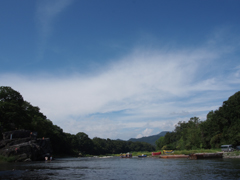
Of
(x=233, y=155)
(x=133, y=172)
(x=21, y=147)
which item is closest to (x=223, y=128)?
(x=233, y=155)

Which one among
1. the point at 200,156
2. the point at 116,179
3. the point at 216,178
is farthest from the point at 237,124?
the point at 116,179

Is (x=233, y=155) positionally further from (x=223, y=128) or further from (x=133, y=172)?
(x=133, y=172)

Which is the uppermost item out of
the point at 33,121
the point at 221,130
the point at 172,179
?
the point at 33,121

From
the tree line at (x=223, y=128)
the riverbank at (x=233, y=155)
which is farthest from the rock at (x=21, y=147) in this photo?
the tree line at (x=223, y=128)

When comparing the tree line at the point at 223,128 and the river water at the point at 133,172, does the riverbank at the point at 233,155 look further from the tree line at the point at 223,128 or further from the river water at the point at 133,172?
the river water at the point at 133,172

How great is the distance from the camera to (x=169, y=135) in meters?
178

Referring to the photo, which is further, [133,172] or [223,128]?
[223,128]

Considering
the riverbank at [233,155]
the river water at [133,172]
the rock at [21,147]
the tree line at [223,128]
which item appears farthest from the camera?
the tree line at [223,128]

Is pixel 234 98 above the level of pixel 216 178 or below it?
above

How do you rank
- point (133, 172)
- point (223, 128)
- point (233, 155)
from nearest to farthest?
point (133, 172) < point (233, 155) < point (223, 128)

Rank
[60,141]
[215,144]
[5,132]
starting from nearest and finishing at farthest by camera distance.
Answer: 1. [5,132]
2. [215,144]
3. [60,141]

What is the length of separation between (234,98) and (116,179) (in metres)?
69.9

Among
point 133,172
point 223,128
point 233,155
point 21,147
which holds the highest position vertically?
point 223,128

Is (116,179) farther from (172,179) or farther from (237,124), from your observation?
(237,124)
